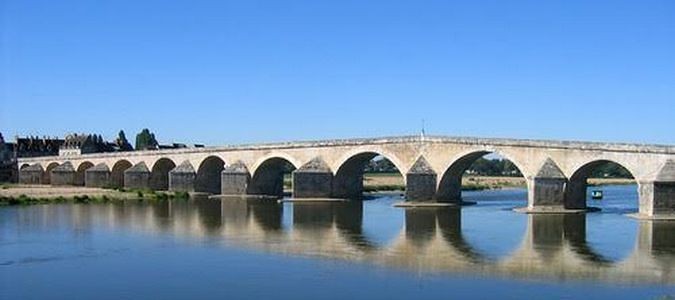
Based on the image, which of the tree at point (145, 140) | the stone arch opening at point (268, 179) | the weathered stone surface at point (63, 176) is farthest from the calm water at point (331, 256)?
the tree at point (145, 140)

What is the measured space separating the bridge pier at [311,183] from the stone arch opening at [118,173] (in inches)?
804

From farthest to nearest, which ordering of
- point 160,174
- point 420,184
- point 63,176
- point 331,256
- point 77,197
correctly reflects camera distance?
point 63,176 → point 160,174 → point 77,197 → point 420,184 → point 331,256

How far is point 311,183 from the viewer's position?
40062mm

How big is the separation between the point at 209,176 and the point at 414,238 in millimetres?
28692

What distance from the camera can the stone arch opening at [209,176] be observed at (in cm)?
4856

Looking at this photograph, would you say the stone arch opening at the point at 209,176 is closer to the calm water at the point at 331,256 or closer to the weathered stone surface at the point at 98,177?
the weathered stone surface at the point at 98,177

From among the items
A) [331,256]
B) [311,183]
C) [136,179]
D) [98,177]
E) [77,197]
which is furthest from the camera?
[98,177]

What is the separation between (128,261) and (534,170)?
1960 cm

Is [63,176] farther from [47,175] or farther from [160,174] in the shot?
[160,174]

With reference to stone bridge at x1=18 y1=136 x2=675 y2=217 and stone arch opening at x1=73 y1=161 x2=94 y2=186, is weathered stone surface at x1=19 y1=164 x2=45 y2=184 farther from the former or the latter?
stone arch opening at x1=73 y1=161 x2=94 y2=186

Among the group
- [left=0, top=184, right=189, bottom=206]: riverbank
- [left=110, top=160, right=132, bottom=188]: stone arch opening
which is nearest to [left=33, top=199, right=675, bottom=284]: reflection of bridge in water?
[left=0, top=184, right=189, bottom=206]: riverbank

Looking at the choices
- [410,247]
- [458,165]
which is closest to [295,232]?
[410,247]

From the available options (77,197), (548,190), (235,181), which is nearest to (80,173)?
(235,181)

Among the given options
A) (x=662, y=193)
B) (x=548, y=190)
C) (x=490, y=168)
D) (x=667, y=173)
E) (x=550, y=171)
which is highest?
(x=667, y=173)
